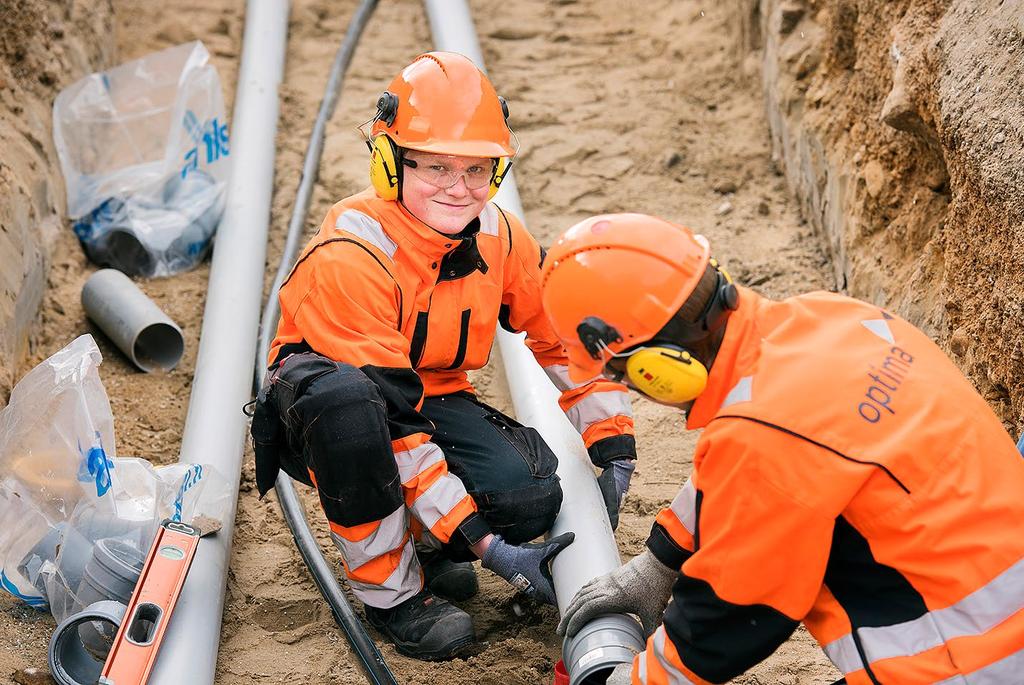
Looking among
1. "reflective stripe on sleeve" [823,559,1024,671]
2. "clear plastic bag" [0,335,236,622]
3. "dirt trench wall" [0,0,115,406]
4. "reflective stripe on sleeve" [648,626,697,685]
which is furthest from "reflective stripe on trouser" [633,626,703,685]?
"dirt trench wall" [0,0,115,406]

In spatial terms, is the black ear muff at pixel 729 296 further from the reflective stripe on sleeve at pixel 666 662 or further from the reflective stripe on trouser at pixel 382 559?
the reflective stripe on trouser at pixel 382 559

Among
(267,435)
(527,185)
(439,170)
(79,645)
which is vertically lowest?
(527,185)

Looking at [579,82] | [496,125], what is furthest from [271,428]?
[579,82]

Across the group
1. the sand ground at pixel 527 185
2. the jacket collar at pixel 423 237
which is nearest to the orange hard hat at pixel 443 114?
the jacket collar at pixel 423 237

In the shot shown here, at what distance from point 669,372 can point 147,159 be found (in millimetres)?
3537

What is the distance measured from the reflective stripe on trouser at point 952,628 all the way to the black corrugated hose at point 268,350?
1.29m

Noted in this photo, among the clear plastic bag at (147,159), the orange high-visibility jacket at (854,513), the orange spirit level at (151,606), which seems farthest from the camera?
the clear plastic bag at (147,159)

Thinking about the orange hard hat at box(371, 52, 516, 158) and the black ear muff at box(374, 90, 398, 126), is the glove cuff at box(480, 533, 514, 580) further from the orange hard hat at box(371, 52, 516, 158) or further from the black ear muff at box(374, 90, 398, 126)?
the black ear muff at box(374, 90, 398, 126)

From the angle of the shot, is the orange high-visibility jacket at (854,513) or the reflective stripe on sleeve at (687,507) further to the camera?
the reflective stripe on sleeve at (687,507)

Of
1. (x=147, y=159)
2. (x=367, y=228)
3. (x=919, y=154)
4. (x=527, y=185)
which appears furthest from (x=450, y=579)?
(x=147, y=159)

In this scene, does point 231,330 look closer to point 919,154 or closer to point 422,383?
point 422,383

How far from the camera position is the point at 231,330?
407cm

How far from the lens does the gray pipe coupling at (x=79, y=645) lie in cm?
266

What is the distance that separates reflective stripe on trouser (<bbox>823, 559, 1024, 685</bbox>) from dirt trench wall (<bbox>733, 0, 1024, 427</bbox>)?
1.02m
